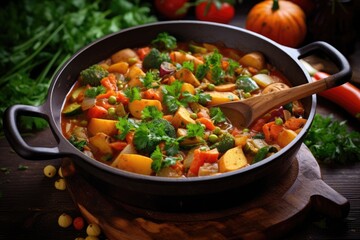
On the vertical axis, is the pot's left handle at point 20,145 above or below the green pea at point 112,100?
above

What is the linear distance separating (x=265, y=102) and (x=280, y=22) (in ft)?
5.41

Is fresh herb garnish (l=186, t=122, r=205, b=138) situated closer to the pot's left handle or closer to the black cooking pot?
the black cooking pot

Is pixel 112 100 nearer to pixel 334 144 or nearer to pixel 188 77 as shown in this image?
pixel 188 77

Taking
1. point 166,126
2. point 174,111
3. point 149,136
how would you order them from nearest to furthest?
point 149,136 < point 166,126 < point 174,111

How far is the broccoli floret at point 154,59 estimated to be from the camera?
12.6ft

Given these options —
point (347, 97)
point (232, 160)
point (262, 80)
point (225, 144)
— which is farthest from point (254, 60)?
point (232, 160)

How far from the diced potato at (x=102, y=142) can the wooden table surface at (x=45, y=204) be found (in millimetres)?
470

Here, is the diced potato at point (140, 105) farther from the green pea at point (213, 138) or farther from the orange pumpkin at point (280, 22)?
the orange pumpkin at point (280, 22)

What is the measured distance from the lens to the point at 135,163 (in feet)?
9.80

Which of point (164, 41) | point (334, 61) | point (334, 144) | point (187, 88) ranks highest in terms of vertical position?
point (334, 61)

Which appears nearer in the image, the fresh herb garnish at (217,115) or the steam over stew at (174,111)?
the steam over stew at (174,111)

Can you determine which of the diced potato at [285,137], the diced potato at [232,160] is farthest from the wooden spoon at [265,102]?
the diced potato at [232,160]

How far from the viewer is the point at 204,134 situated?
10.7 feet

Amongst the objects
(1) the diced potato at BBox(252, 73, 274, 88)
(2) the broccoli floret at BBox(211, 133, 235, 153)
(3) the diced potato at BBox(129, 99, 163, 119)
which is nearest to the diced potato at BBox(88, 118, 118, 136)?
(3) the diced potato at BBox(129, 99, 163, 119)
